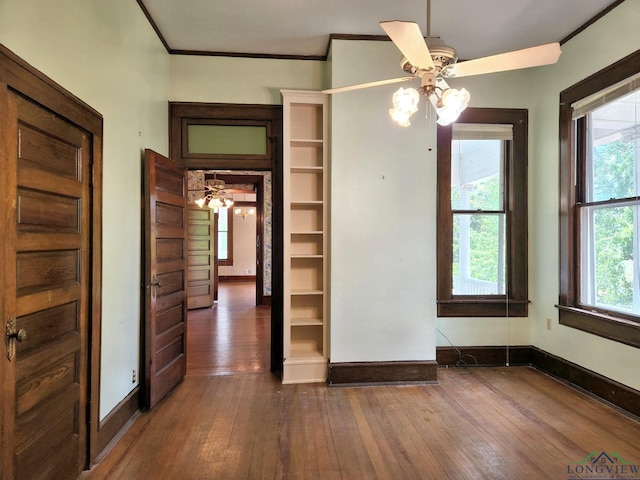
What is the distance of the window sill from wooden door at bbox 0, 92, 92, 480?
3846 millimetres

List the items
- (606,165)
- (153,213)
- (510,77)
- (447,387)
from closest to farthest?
(153,213), (606,165), (447,387), (510,77)

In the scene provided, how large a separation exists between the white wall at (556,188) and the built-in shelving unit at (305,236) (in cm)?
224

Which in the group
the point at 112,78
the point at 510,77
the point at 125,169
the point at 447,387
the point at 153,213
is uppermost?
the point at 510,77

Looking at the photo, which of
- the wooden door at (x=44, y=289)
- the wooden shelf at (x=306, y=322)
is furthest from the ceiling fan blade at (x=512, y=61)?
the wooden shelf at (x=306, y=322)

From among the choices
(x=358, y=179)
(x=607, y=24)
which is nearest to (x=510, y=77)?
(x=607, y=24)

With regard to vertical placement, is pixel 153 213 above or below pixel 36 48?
below

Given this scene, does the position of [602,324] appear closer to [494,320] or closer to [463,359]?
[494,320]

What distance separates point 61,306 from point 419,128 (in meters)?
3.08

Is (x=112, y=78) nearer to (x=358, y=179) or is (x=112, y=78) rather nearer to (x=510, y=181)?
(x=358, y=179)

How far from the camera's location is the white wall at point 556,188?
9.02ft

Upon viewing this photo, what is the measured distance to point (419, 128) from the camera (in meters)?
3.31

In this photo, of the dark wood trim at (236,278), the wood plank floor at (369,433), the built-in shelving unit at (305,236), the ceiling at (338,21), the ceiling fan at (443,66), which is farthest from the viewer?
the dark wood trim at (236,278)

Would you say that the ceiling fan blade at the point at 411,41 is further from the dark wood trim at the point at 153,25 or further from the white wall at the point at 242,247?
the white wall at the point at 242,247

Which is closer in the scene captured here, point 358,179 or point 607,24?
point 607,24
